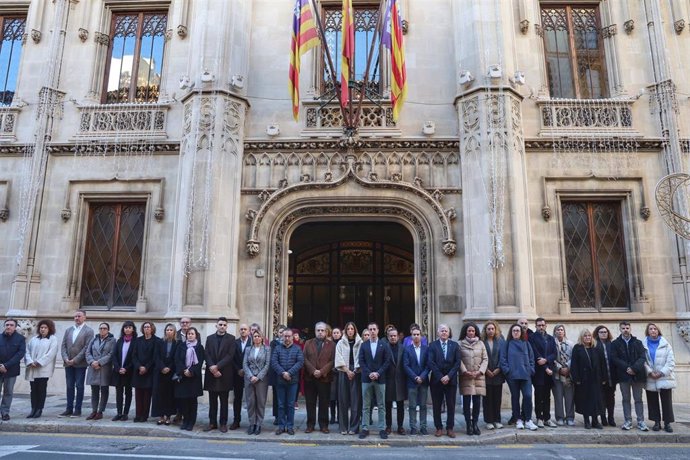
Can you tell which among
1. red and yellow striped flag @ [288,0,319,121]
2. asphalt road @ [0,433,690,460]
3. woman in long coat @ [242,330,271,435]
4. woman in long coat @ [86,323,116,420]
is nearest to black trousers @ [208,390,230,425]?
woman in long coat @ [242,330,271,435]

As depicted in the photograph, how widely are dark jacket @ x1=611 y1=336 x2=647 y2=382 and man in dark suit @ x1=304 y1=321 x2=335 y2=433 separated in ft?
16.2

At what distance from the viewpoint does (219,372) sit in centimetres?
859

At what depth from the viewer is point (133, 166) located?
524 inches

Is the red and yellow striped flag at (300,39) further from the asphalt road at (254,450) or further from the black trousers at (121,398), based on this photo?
the asphalt road at (254,450)

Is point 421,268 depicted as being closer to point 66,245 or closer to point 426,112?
point 426,112

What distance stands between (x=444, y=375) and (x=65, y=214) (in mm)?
10448

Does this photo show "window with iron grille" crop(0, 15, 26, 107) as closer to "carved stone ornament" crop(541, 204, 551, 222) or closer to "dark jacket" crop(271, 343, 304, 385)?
"dark jacket" crop(271, 343, 304, 385)

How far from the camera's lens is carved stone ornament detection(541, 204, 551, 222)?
1238 centimetres

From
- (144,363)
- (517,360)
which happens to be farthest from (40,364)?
(517,360)

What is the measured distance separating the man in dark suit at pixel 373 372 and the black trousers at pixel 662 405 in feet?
15.0

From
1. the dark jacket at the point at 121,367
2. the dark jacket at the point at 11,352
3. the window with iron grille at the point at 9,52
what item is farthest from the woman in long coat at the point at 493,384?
the window with iron grille at the point at 9,52

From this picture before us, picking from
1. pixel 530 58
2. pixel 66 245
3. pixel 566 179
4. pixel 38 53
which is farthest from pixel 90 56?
pixel 566 179

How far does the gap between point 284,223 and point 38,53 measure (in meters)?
8.82

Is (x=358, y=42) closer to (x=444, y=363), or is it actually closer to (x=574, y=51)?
(x=574, y=51)
